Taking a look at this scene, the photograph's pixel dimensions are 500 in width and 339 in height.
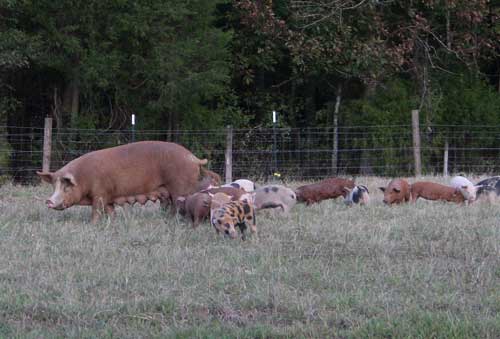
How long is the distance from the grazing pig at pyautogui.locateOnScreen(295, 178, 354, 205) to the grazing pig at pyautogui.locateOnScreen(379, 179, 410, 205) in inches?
23.5

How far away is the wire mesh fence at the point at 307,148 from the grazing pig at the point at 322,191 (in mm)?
6172

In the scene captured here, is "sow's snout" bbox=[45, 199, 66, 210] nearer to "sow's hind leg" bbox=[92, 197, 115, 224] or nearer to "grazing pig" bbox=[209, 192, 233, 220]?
"sow's hind leg" bbox=[92, 197, 115, 224]

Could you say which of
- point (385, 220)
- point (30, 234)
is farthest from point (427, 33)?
point (30, 234)

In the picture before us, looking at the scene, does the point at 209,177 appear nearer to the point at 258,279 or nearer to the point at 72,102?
the point at 258,279

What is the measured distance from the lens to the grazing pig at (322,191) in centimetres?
1246

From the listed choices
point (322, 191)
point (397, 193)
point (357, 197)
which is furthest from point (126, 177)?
point (397, 193)

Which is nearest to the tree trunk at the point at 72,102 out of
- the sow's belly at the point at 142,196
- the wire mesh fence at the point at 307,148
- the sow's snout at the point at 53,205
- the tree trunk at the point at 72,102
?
the tree trunk at the point at 72,102

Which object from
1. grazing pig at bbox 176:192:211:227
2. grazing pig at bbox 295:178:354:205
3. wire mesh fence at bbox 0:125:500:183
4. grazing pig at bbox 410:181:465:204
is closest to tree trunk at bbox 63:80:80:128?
wire mesh fence at bbox 0:125:500:183

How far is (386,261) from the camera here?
26.4 feet

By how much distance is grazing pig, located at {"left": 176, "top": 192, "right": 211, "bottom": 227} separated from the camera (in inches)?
397

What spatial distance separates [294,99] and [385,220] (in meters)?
13.4

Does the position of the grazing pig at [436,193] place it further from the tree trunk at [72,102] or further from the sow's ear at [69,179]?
the tree trunk at [72,102]

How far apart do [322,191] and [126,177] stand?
3027 millimetres

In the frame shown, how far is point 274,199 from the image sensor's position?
11203 millimetres
